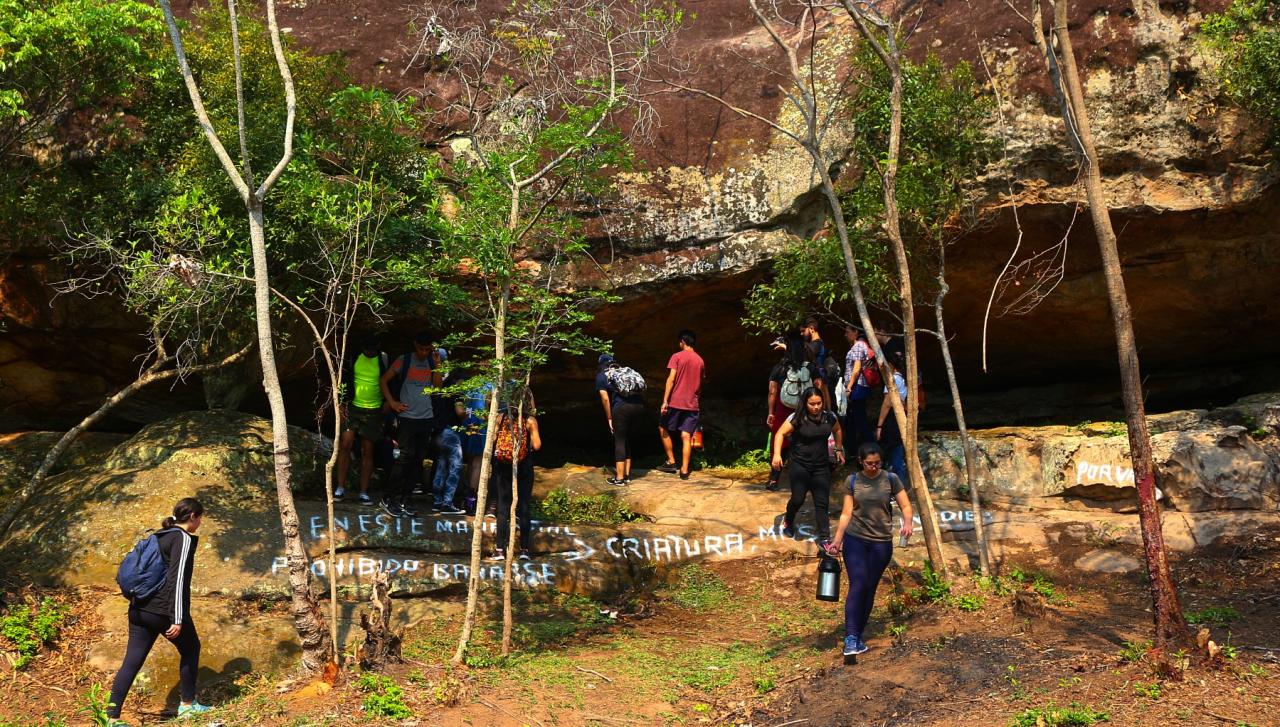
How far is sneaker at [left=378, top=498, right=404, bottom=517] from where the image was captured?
1105cm

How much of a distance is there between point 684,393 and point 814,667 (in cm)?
485

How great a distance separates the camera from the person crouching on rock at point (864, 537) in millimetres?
7926

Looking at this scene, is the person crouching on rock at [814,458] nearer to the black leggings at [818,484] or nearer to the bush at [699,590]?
the black leggings at [818,484]

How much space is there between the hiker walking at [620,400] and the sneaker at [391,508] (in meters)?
2.66

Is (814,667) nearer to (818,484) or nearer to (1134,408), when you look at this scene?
(818,484)

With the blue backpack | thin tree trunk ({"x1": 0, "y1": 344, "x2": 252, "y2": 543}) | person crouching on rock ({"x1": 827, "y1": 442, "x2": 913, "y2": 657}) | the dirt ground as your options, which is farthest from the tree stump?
person crouching on rock ({"x1": 827, "y1": 442, "x2": 913, "y2": 657})

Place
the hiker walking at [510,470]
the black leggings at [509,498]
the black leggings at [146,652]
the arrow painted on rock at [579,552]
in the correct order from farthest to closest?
the arrow painted on rock at [579,552] < the black leggings at [509,498] < the hiker walking at [510,470] < the black leggings at [146,652]

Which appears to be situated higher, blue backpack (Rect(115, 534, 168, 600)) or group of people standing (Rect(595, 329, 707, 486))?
A: group of people standing (Rect(595, 329, 707, 486))

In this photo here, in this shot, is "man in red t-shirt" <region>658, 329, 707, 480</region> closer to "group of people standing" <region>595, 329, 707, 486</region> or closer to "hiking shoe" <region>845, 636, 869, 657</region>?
"group of people standing" <region>595, 329, 707, 486</region>

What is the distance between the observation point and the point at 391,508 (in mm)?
11117

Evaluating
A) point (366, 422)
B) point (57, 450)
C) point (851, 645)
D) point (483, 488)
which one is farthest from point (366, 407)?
point (851, 645)

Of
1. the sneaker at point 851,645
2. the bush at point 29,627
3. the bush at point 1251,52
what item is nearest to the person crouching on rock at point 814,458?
the sneaker at point 851,645

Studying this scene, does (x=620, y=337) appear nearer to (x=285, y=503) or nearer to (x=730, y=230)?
(x=730, y=230)

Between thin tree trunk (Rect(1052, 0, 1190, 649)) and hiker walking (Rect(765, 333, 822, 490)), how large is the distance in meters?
4.39
